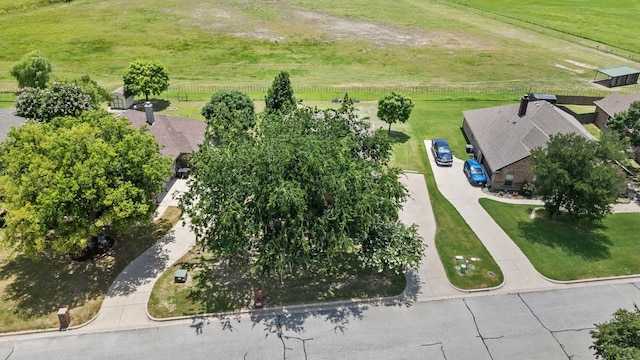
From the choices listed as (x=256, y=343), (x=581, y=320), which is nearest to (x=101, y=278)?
(x=256, y=343)

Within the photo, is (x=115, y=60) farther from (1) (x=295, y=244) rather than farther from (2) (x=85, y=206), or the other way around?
(1) (x=295, y=244)

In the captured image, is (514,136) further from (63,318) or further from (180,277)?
(63,318)

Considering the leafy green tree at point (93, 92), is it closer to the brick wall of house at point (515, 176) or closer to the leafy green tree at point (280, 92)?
the leafy green tree at point (280, 92)

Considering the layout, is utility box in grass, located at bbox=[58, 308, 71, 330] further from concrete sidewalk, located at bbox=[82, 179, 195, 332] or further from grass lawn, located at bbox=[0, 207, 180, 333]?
concrete sidewalk, located at bbox=[82, 179, 195, 332]

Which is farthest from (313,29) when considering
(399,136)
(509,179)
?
(509,179)

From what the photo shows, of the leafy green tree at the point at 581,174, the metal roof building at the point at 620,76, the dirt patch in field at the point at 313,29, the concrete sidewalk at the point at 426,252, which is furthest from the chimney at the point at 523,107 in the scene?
the dirt patch in field at the point at 313,29

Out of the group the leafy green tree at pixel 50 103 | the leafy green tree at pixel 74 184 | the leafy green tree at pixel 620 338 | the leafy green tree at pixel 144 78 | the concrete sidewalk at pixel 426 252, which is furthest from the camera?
the leafy green tree at pixel 144 78
